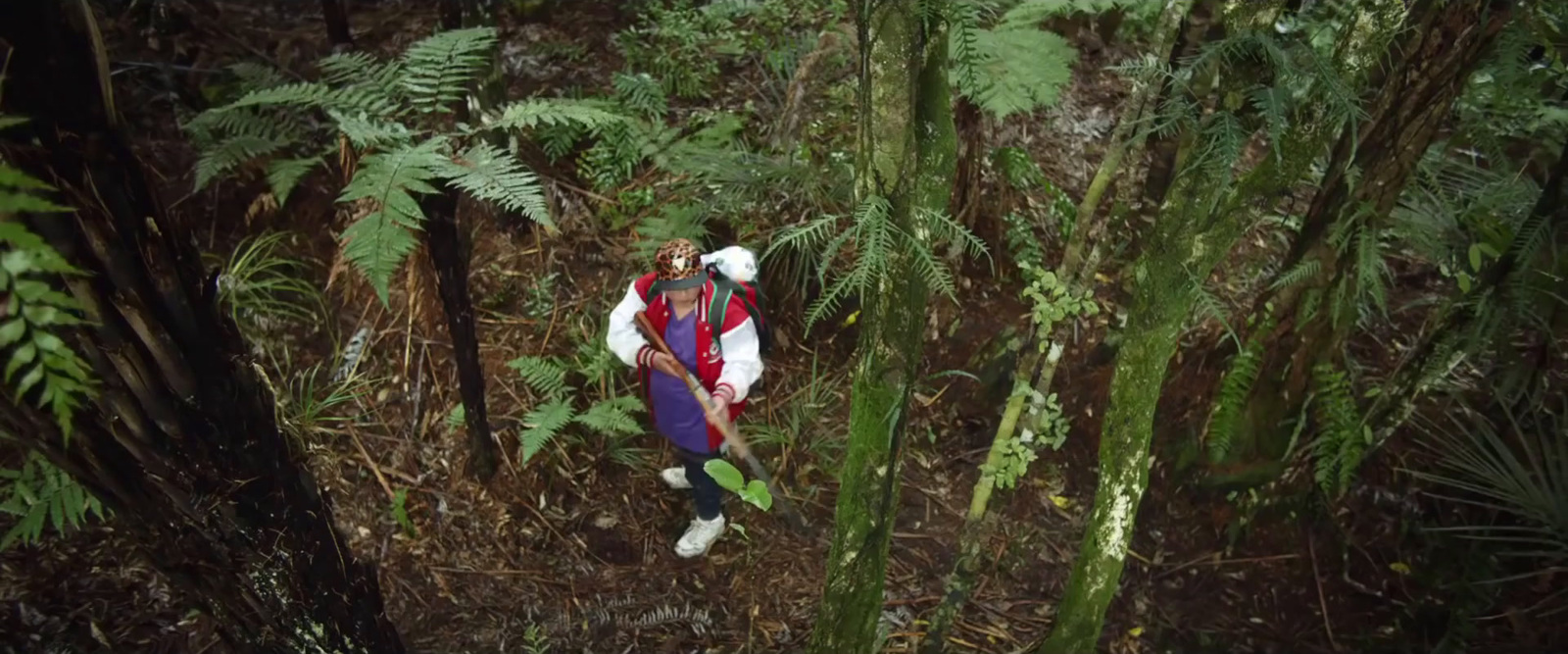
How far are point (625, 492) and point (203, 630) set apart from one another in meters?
1.73

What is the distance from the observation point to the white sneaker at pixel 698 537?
3.84 m

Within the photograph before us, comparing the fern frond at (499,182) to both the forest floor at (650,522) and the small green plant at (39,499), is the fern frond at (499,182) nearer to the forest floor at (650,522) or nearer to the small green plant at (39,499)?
the forest floor at (650,522)

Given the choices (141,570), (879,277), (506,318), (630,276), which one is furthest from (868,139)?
(141,570)

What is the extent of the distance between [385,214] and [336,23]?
98.1 inches

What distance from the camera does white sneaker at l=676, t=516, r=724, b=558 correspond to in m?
3.84

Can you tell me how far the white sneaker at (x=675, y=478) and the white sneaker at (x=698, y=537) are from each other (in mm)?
237

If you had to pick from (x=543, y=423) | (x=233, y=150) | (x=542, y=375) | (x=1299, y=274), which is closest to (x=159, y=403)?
(x=233, y=150)

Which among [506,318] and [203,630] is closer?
[203,630]

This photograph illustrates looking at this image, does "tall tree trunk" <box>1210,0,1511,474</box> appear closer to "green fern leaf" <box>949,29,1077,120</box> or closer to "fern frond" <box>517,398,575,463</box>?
"green fern leaf" <box>949,29,1077,120</box>

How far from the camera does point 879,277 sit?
2.03 meters

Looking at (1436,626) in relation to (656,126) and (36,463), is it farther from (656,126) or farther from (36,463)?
(36,463)

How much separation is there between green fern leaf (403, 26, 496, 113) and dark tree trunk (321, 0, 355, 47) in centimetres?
186

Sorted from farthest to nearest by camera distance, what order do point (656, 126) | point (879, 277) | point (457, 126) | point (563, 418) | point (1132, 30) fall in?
point (1132, 30), point (656, 126), point (563, 418), point (457, 126), point (879, 277)

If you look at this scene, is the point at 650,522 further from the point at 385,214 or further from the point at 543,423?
the point at 385,214
